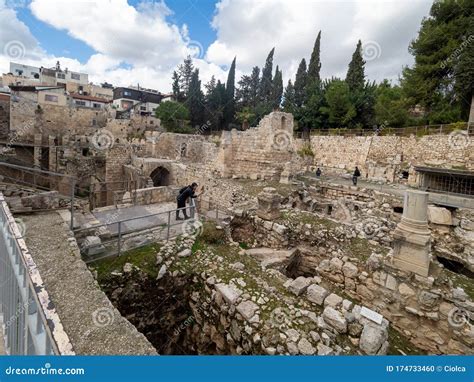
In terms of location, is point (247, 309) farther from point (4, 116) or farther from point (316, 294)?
point (4, 116)

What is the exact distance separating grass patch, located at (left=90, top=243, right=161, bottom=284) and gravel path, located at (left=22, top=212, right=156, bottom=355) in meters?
0.66

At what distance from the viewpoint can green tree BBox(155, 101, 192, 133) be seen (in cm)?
3288

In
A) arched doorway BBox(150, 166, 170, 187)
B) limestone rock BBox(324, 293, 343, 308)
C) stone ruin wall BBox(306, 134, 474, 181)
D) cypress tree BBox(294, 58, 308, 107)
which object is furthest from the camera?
cypress tree BBox(294, 58, 308, 107)

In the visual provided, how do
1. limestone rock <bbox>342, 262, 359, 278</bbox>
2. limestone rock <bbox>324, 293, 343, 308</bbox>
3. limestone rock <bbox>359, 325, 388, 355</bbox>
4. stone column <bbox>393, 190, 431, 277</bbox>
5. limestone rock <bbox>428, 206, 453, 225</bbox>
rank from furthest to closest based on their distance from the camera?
limestone rock <bbox>428, 206, 453, 225</bbox>
limestone rock <bbox>342, 262, 359, 278</bbox>
stone column <bbox>393, 190, 431, 277</bbox>
limestone rock <bbox>324, 293, 343, 308</bbox>
limestone rock <bbox>359, 325, 388, 355</bbox>

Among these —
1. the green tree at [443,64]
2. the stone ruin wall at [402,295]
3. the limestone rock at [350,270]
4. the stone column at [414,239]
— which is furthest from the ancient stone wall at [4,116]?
the green tree at [443,64]

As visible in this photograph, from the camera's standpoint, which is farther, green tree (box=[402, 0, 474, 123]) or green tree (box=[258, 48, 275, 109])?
green tree (box=[258, 48, 275, 109])

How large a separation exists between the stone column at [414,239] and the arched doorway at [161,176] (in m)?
16.0

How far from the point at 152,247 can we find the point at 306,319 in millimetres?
3580

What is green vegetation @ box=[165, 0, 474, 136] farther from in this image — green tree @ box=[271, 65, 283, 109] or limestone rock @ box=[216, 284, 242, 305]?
limestone rock @ box=[216, 284, 242, 305]

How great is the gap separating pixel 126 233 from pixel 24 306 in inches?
104

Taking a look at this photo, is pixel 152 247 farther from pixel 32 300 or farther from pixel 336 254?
pixel 336 254

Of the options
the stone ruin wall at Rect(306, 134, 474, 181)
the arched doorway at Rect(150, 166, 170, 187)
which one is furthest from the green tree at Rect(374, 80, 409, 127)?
the arched doorway at Rect(150, 166, 170, 187)

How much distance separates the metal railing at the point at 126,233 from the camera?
483 centimetres

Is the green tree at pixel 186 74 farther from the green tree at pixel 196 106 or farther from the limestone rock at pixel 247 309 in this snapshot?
the limestone rock at pixel 247 309
